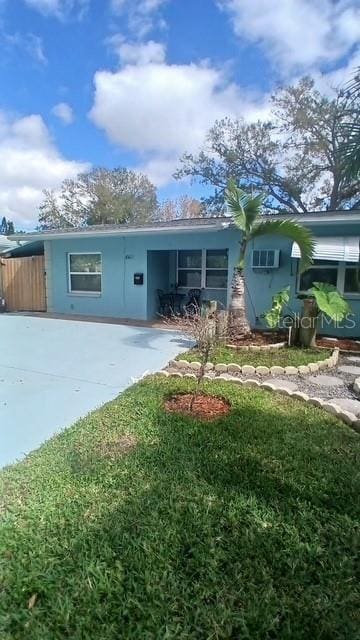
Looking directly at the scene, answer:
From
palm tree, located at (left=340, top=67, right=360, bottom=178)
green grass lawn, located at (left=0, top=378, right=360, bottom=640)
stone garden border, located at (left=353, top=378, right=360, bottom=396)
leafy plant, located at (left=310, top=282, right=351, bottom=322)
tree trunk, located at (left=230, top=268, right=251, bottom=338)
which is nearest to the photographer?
green grass lawn, located at (left=0, top=378, right=360, bottom=640)

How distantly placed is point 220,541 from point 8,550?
135cm

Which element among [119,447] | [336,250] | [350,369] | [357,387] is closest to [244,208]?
[336,250]

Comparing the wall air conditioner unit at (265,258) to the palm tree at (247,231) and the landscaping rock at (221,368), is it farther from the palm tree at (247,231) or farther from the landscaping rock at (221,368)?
the landscaping rock at (221,368)

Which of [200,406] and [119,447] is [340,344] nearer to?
[200,406]

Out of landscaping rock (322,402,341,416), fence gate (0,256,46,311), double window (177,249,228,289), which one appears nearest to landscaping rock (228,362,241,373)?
landscaping rock (322,402,341,416)

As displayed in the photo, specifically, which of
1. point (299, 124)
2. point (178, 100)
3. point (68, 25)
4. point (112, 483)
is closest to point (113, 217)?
point (299, 124)

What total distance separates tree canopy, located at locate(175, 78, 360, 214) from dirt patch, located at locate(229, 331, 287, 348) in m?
14.7

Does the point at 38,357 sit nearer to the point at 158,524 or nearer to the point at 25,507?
the point at 25,507

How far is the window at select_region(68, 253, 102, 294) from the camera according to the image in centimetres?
1234

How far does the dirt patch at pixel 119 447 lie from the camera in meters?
3.33

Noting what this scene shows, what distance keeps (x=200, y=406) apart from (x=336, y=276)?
6.53 metres

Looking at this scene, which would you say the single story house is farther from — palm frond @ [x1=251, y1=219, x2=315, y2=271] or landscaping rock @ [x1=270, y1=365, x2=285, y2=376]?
landscaping rock @ [x1=270, y1=365, x2=285, y2=376]

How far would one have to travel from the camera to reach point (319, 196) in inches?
854

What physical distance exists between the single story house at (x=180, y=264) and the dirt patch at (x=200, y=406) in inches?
194
